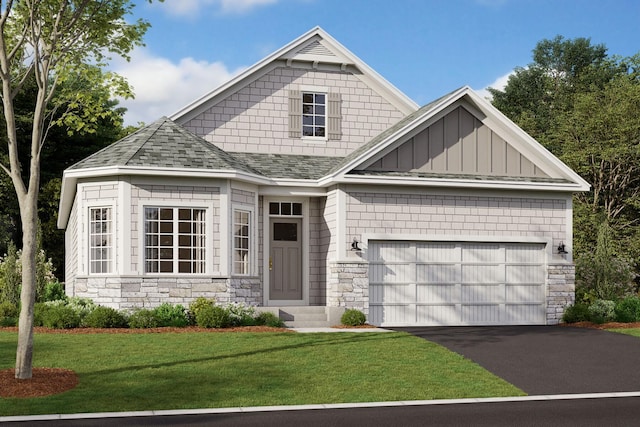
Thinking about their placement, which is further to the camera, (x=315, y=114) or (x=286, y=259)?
(x=315, y=114)

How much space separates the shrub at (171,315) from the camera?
16984 millimetres

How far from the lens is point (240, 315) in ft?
57.3

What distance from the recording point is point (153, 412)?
9.77 meters

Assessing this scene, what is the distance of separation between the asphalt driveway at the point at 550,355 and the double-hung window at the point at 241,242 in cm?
403

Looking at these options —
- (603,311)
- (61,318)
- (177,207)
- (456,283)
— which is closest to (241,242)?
(177,207)

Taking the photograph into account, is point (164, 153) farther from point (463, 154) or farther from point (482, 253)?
point (482, 253)

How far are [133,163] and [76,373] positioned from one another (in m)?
6.87

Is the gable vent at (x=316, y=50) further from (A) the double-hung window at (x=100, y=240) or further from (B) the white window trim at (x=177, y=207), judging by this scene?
(A) the double-hung window at (x=100, y=240)

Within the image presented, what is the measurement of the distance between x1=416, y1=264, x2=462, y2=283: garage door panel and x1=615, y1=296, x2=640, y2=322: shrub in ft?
13.9

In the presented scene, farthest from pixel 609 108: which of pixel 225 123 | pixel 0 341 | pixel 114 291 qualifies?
pixel 0 341

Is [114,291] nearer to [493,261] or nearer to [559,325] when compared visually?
[493,261]

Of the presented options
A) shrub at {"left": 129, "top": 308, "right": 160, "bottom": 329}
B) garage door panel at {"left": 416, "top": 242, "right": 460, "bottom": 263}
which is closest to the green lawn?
shrub at {"left": 129, "top": 308, "right": 160, "bottom": 329}

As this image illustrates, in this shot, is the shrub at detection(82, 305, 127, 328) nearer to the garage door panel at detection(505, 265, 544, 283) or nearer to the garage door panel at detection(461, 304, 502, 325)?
the garage door panel at detection(461, 304, 502, 325)

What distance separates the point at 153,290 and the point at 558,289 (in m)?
10.4
